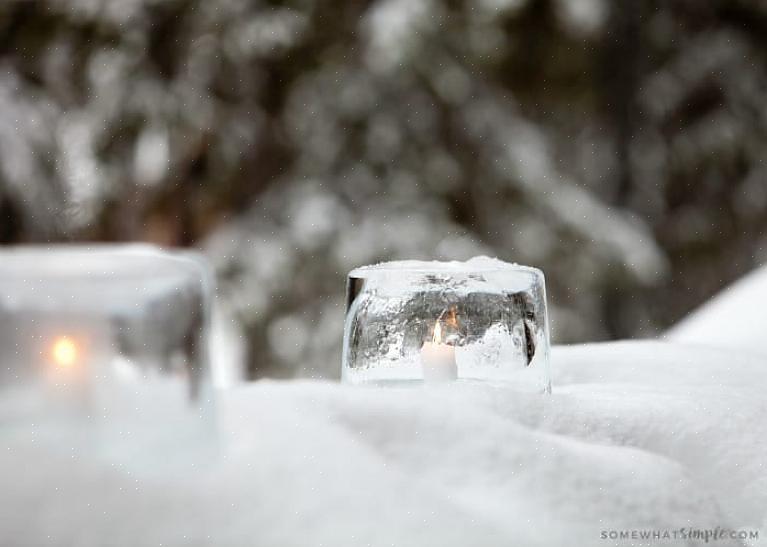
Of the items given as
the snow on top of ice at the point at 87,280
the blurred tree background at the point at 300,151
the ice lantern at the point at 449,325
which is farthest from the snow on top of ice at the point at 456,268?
the blurred tree background at the point at 300,151

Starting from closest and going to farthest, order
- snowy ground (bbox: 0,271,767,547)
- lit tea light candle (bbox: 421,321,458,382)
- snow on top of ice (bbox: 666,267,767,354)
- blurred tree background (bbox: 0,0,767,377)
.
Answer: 1. snowy ground (bbox: 0,271,767,547)
2. lit tea light candle (bbox: 421,321,458,382)
3. snow on top of ice (bbox: 666,267,767,354)
4. blurred tree background (bbox: 0,0,767,377)

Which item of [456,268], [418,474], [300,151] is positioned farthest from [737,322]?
[300,151]

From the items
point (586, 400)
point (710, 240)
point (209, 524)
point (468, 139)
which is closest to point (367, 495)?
point (209, 524)

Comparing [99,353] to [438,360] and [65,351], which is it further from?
[438,360]

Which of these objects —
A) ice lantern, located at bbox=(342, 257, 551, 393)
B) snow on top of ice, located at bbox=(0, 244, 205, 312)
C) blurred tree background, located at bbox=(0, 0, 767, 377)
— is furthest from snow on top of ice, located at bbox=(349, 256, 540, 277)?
blurred tree background, located at bbox=(0, 0, 767, 377)

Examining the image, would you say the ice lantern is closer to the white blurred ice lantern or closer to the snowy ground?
the snowy ground

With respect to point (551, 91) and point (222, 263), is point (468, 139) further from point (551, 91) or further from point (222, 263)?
point (222, 263)
